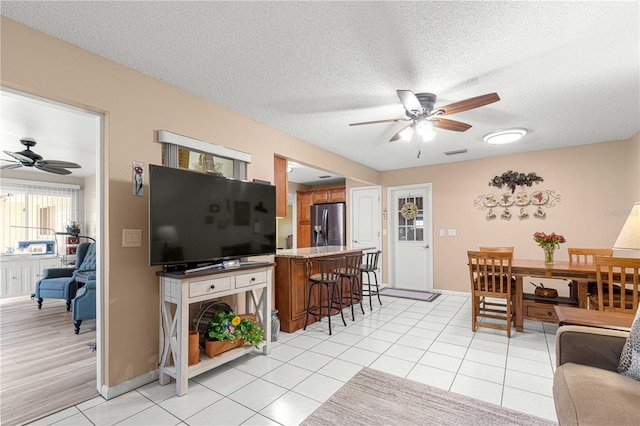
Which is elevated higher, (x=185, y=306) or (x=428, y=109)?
(x=428, y=109)

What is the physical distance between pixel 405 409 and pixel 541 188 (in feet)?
14.5

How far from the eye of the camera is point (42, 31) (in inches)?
75.5

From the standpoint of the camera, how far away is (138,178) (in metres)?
2.41

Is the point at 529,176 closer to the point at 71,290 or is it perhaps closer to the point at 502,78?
the point at 502,78

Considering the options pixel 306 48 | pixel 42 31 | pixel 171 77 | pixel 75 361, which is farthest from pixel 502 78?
pixel 75 361

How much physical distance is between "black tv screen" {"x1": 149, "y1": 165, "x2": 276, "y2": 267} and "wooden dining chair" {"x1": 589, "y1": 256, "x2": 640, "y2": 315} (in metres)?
3.18

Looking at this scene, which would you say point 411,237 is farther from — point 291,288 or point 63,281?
point 63,281

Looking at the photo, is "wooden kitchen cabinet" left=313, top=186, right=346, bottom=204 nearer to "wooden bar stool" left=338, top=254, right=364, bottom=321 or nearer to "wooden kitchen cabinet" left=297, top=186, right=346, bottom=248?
"wooden kitchen cabinet" left=297, top=186, right=346, bottom=248

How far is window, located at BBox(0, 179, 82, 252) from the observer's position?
19.1 ft

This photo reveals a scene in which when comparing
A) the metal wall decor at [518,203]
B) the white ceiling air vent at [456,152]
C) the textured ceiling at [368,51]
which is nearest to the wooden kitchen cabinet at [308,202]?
the white ceiling air vent at [456,152]

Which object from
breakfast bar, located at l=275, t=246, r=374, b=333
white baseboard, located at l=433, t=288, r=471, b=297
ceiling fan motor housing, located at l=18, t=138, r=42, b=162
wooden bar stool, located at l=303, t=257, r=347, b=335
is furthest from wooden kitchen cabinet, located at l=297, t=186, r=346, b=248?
ceiling fan motor housing, located at l=18, t=138, r=42, b=162

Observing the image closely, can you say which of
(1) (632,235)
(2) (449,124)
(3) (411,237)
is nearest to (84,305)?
(2) (449,124)

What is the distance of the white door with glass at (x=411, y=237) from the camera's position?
5953 mm

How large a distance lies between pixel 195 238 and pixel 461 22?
2381 millimetres
